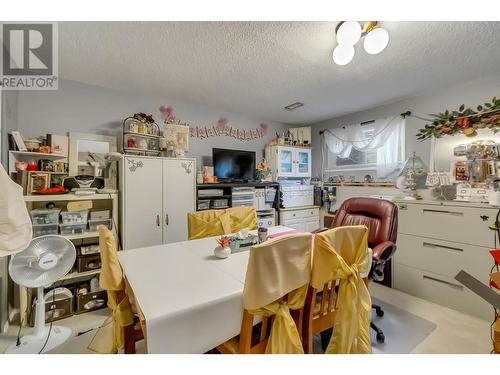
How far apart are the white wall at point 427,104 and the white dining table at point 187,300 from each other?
2.91 metres

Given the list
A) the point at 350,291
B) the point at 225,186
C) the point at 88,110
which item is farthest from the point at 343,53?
the point at 88,110

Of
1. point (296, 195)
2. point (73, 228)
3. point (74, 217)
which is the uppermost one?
point (296, 195)

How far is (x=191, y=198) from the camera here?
2.68m

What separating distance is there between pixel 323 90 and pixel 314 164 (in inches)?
72.9

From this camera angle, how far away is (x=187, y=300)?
880 mm

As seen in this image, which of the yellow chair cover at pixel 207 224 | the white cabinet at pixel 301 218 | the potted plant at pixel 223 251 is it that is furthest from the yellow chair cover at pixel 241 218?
the white cabinet at pixel 301 218

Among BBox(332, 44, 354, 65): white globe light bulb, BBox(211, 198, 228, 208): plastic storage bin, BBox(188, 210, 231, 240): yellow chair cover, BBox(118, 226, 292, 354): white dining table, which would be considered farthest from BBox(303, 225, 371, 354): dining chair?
BBox(211, 198, 228, 208): plastic storage bin

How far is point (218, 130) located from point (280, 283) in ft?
9.57

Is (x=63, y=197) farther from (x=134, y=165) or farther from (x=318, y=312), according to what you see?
(x=318, y=312)

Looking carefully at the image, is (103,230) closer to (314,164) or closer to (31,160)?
(31,160)

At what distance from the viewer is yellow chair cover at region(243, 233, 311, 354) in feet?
2.89

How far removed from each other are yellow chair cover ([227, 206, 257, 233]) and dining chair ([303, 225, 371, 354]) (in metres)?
1.09

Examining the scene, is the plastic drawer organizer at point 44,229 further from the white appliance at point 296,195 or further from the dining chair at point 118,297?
the white appliance at point 296,195
